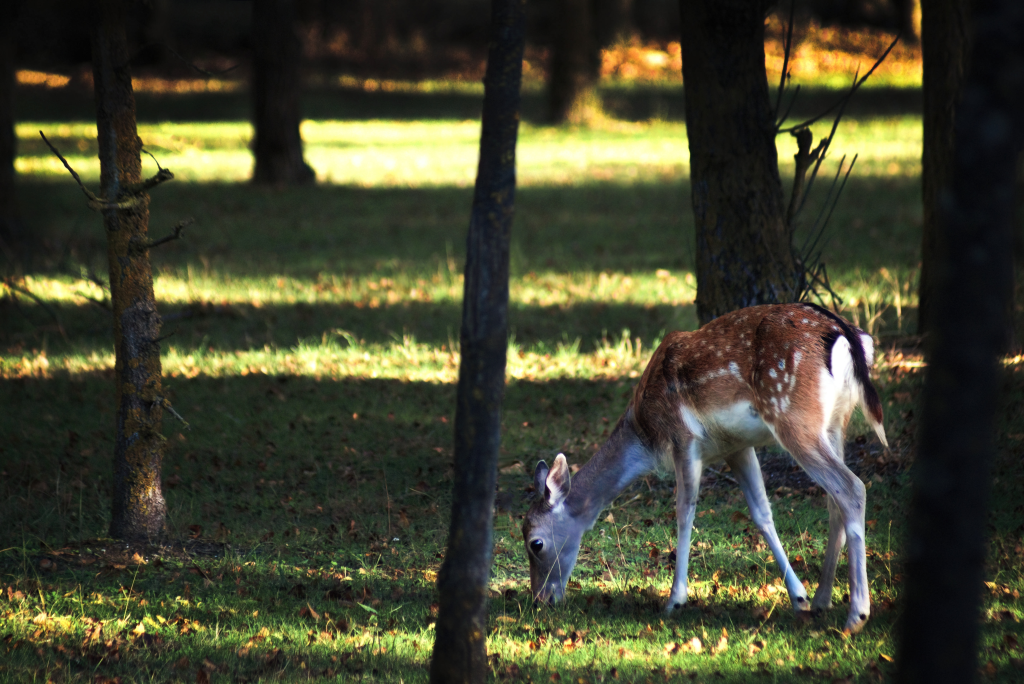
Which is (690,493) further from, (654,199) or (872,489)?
(654,199)

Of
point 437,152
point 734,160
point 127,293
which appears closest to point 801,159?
point 734,160

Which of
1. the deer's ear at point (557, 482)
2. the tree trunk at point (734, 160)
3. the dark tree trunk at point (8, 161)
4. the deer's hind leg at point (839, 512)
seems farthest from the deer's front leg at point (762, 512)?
the dark tree trunk at point (8, 161)

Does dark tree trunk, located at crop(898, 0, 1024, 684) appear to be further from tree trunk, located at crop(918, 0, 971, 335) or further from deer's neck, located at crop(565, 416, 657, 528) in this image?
tree trunk, located at crop(918, 0, 971, 335)

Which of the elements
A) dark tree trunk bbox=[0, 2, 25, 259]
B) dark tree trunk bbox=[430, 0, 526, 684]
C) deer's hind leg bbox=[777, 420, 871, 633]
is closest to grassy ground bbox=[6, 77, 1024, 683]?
deer's hind leg bbox=[777, 420, 871, 633]

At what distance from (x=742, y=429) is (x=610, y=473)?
991 mm

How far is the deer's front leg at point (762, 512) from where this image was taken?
5566 mm

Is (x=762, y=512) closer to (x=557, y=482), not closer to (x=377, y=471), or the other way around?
(x=557, y=482)

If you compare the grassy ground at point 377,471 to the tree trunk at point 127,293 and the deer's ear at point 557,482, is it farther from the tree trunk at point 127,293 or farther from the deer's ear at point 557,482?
the deer's ear at point 557,482

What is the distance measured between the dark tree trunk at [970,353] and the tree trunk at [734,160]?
572cm

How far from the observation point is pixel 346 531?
7203mm

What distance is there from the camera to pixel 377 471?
27.2 feet

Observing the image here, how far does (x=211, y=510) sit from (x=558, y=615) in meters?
3.12

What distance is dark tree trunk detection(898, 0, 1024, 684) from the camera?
2693 millimetres

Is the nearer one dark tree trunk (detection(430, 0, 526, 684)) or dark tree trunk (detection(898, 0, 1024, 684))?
dark tree trunk (detection(898, 0, 1024, 684))
